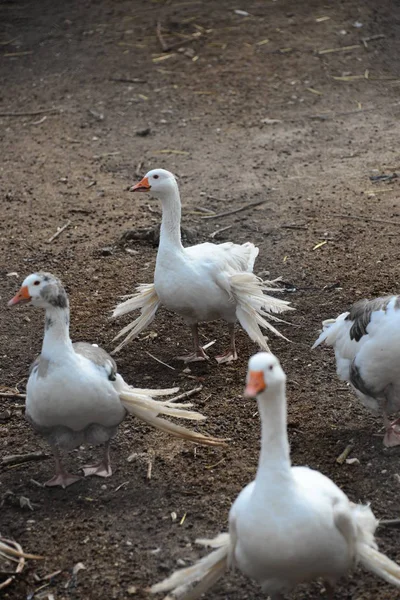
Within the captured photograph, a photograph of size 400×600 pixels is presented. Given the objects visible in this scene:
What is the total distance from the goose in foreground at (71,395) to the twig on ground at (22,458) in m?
0.22

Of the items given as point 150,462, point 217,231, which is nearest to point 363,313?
point 150,462

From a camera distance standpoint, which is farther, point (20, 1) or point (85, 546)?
point (20, 1)

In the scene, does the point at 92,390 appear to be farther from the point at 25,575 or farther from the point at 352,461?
the point at 352,461

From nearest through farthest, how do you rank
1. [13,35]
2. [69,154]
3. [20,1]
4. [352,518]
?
[352,518], [69,154], [13,35], [20,1]

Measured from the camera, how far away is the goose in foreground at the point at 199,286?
5645mm

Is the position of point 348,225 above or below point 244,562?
below

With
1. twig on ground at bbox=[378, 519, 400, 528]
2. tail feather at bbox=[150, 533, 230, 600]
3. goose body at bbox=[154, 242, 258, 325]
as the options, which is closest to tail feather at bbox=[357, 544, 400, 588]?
tail feather at bbox=[150, 533, 230, 600]

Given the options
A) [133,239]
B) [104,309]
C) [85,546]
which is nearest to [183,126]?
[133,239]

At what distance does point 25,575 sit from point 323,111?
6.77m

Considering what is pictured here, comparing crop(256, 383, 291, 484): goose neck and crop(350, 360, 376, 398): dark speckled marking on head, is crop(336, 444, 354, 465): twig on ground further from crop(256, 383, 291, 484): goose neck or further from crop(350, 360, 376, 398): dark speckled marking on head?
crop(256, 383, 291, 484): goose neck

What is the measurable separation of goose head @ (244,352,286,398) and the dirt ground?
3.55 ft

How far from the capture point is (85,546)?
4.21 metres

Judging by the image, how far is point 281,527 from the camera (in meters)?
3.25

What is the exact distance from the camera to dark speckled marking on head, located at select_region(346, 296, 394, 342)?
463 cm
